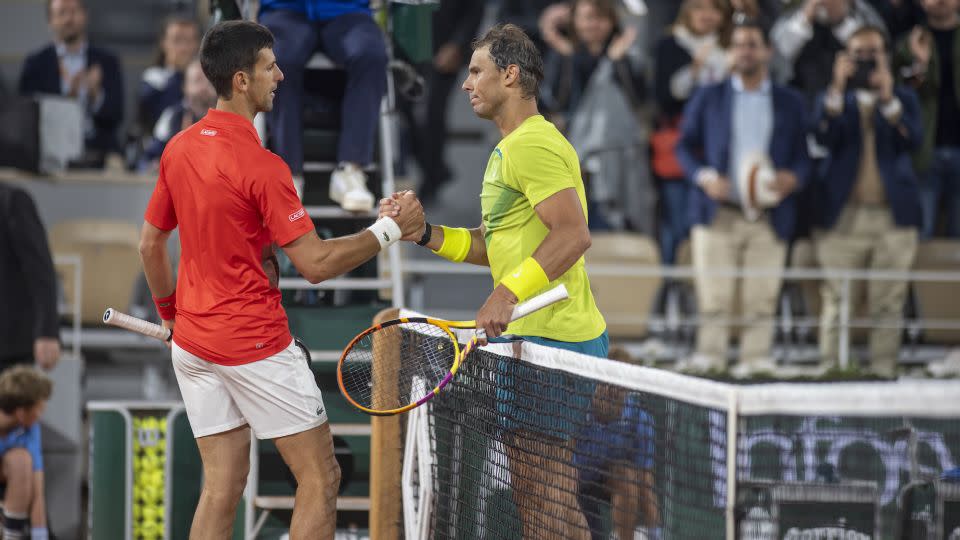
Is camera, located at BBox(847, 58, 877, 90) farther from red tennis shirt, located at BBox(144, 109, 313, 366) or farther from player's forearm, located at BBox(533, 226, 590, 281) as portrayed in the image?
red tennis shirt, located at BBox(144, 109, 313, 366)

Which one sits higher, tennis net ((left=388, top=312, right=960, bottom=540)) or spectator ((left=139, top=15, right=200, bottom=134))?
spectator ((left=139, top=15, right=200, bottom=134))

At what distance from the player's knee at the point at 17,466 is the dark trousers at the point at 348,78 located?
2170mm

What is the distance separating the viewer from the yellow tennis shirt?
429 centimetres

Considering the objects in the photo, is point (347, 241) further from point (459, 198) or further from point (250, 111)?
point (459, 198)

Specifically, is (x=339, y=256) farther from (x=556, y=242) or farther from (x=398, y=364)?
(x=398, y=364)

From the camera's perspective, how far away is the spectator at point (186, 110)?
888 centimetres

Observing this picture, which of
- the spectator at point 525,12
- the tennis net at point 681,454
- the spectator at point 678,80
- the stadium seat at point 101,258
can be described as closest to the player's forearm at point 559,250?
the tennis net at point 681,454

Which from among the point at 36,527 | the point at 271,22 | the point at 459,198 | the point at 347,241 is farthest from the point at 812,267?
the point at 347,241

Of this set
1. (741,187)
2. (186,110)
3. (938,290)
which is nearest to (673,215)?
(741,187)

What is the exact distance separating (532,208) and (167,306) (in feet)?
4.27

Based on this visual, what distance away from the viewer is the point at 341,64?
6742 mm

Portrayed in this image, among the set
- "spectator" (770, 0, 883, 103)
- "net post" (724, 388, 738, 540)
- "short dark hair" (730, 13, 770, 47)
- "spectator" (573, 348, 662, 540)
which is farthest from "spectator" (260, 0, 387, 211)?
"spectator" (770, 0, 883, 103)

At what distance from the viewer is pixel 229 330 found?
4.30 m

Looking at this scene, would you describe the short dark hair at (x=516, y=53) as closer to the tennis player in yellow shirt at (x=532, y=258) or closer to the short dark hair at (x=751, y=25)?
the tennis player in yellow shirt at (x=532, y=258)
